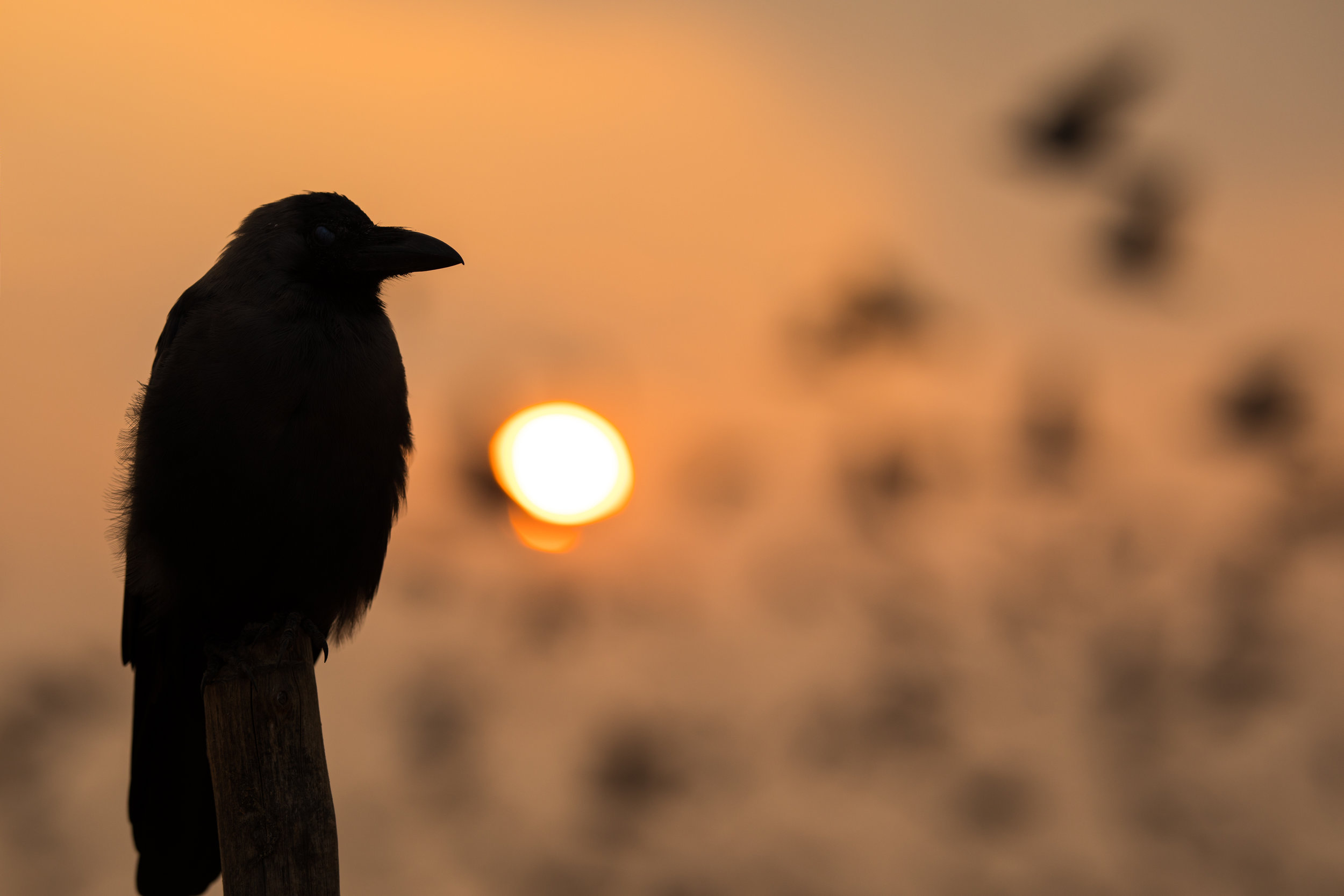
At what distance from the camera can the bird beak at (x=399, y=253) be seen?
4836 millimetres

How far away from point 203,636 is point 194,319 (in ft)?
4.59

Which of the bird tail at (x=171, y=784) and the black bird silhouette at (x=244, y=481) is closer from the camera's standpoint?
the black bird silhouette at (x=244, y=481)

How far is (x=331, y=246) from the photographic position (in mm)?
4836

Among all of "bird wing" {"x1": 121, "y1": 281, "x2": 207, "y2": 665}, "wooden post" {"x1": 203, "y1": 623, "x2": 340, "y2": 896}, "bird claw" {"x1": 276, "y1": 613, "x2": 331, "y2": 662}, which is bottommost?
"wooden post" {"x1": 203, "y1": 623, "x2": 340, "y2": 896}

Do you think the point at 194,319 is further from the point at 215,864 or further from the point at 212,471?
the point at 215,864

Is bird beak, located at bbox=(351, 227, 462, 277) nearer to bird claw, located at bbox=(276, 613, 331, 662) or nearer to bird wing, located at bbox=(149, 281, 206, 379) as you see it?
bird wing, located at bbox=(149, 281, 206, 379)

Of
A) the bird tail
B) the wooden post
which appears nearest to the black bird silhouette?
the bird tail

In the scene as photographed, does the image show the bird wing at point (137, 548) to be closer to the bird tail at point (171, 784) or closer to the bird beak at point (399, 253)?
the bird tail at point (171, 784)

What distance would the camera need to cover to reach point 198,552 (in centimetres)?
430

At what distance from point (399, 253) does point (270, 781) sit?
258 centimetres

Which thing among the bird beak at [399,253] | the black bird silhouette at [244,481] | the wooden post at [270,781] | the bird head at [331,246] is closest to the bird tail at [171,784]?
the black bird silhouette at [244,481]

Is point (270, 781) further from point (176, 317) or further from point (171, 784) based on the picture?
point (176, 317)

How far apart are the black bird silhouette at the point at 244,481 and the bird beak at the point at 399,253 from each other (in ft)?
0.04

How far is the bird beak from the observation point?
4836mm
